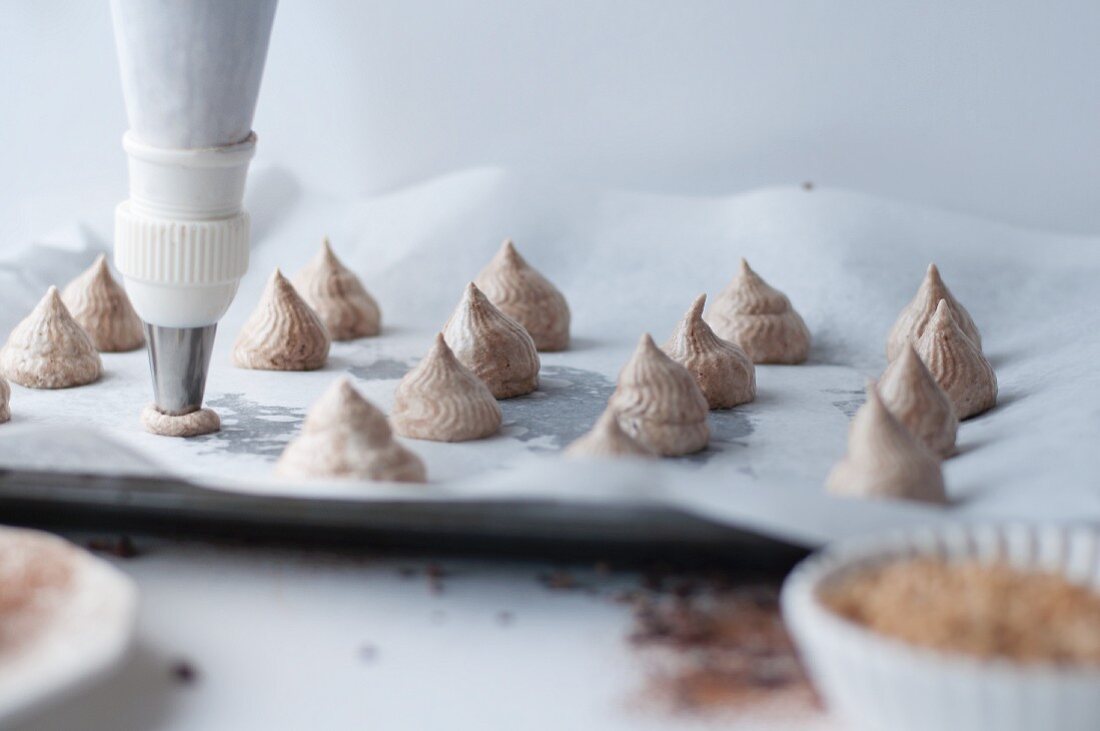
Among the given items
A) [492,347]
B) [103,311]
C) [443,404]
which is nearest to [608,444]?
[443,404]

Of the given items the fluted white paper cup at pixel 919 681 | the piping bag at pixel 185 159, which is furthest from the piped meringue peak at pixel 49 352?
the fluted white paper cup at pixel 919 681

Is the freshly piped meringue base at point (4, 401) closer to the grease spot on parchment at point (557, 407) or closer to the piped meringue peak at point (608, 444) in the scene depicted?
the grease spot on parchment at point (557, 407)

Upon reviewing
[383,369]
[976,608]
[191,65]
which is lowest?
[383,369]

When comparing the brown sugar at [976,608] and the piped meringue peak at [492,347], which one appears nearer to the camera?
the brown sugar at [976,608]

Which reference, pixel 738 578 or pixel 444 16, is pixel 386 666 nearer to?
pixel 738 578

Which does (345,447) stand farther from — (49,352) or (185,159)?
(49,352)

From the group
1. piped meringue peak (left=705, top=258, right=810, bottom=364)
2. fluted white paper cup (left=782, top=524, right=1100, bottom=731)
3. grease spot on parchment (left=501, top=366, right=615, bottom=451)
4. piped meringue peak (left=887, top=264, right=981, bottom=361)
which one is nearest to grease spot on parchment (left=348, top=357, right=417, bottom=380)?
grease spot on parchment (left=501, top=366, right=615, bottom=451)
